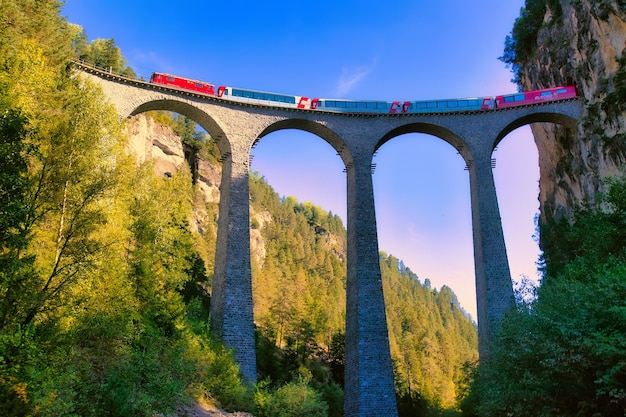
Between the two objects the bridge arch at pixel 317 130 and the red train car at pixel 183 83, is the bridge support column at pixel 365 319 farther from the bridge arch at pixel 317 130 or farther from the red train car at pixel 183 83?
the red train car at pixel 183 83

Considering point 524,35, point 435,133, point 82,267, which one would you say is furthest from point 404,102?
point 82,267

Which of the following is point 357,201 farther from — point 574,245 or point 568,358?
point 568,358

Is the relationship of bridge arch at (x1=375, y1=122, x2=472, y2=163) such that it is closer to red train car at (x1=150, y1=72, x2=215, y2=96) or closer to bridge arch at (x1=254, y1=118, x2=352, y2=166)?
bridge arch at (x1=254, y1=118, x2=352, y2=166)

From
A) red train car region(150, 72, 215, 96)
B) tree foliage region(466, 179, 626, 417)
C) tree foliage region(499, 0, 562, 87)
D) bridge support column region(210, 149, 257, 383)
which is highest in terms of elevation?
tree foliage region(499, 0, 562, 87)

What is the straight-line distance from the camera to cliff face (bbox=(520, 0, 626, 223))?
27250 millimetres

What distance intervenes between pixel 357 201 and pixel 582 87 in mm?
16331

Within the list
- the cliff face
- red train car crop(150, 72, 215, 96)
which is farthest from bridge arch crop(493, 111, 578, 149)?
red train car crop(150, 72, 215, 96)

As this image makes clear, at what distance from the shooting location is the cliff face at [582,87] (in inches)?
1073

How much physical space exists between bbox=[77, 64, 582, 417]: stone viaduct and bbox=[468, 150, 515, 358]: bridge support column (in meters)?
0.06

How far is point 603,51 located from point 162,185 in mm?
26502

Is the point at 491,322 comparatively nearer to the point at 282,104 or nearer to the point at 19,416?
the point at 282,104

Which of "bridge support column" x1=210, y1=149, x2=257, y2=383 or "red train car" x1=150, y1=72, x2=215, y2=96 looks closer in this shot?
"bridge support column" x1=210, y1=149, x2=257, y2=383

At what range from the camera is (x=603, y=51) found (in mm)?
28469

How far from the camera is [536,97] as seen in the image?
106 feet
